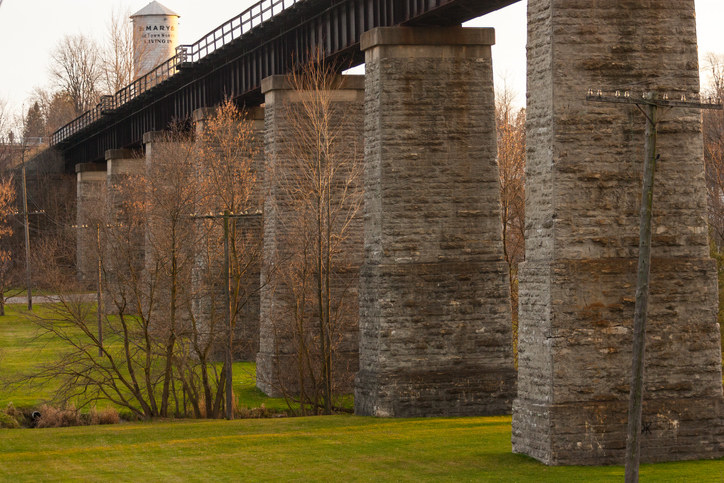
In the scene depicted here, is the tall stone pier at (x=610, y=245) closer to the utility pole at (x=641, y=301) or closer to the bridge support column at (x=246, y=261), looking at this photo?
the utility pole at (x=641, y=301)

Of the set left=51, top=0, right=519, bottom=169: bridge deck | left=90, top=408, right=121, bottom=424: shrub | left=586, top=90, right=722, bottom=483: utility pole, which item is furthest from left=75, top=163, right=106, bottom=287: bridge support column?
left=586, top=90, right=722, bottom=483: utility pole

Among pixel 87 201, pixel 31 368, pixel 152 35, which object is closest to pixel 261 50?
pixel 31 368

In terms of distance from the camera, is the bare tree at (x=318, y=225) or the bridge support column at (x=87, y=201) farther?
the bridge support column at (x=87, y=201)

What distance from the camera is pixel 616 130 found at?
2088cm

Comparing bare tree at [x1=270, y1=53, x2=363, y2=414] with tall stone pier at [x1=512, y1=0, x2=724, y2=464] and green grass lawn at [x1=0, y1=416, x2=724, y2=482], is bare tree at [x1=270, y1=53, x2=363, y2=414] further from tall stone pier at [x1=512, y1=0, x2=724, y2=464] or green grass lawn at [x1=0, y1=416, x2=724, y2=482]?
tall stone pier at [x1=512, y1=0, x2=724, y2=464]

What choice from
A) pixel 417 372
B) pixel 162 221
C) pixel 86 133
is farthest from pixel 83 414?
pixel 86 133

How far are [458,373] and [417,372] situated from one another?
38.9 inches

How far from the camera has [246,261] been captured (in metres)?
42.0

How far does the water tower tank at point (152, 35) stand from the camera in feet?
316

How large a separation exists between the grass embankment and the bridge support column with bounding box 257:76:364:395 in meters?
0.89

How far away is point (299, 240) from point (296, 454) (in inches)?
548

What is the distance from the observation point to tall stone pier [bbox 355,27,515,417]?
94.3ft

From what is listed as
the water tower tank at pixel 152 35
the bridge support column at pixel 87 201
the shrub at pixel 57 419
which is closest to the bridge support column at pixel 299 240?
the shrub at pixel 57 419

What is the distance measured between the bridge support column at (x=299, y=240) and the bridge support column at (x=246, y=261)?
164 inches
